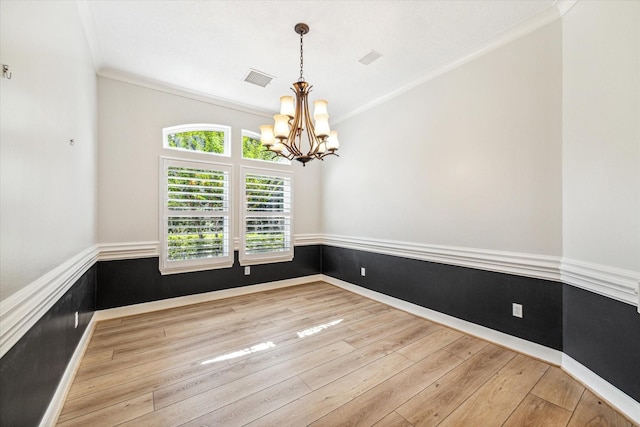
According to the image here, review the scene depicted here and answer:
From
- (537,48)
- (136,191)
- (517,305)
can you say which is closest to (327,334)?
(517,305)

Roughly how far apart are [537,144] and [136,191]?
4365 mm

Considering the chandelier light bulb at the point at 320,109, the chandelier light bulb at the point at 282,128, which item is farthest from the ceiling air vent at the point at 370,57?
the chandelier light bulb at the point at 282,128

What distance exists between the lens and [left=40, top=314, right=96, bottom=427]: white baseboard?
5.13ft

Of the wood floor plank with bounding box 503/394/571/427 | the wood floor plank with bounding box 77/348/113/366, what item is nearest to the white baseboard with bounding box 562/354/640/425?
the wood floor plank with bounding box 503/394/571/427

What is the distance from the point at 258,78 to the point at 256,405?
3.42m

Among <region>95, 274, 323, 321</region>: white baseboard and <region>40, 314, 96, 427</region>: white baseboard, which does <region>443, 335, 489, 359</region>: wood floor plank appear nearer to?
<region>95, 274, 323, 321</region>: white baseboard

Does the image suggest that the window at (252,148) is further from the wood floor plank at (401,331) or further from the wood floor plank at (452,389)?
the wood floor plank at (452,389)

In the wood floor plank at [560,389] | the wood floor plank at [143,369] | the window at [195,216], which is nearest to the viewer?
the wood floor plank at [560,389]

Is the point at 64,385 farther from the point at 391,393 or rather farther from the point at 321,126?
the point at 321,126

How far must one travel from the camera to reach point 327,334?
283 centimetres

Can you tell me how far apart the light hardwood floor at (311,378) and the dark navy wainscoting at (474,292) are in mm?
230

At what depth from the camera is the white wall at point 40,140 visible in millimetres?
1116

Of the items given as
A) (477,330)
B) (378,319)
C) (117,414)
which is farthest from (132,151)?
(477,330)

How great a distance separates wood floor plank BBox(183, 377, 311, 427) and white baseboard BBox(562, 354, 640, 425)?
201cm
